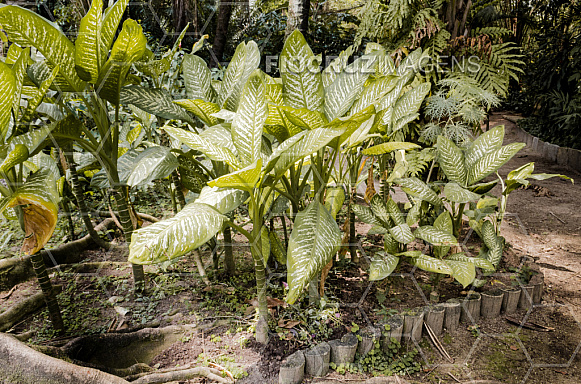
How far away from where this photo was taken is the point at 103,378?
0.90 meters

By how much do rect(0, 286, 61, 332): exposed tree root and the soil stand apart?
0.12 feet

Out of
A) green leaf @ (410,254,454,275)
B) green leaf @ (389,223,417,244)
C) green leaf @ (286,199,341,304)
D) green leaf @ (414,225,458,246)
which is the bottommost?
green leaf @ (410,254,454,275)

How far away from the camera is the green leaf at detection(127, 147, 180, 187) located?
3.02 ft

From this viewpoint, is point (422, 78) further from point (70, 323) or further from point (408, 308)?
point (70, 323)

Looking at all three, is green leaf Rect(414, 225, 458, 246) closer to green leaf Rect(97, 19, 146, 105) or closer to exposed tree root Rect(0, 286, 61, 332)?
green leaf Rect(97, 19, 146, 105)

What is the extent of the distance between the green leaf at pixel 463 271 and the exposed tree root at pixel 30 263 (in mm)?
1771

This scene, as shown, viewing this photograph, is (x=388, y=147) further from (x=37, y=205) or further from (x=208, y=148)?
(x=37, y=205)

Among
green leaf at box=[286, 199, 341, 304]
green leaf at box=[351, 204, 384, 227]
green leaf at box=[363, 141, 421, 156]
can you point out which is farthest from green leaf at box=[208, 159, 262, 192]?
green leaf at box=[351, 204, 384, 227]

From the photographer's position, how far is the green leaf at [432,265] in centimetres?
125

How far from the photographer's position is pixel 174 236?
766 millimetres

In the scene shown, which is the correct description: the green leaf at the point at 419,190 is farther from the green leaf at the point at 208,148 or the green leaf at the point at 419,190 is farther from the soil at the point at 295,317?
the green leaf at the point at 208,148

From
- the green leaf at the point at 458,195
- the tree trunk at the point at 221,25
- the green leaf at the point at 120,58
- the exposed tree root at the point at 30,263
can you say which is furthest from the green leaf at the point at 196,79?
the tree trunk at the point at 221,25

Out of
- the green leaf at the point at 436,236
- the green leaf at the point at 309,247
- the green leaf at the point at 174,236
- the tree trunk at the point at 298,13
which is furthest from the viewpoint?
the tree trunk at the point at 298,13

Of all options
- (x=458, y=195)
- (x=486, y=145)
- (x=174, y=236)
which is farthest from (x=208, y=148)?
(x=486, y=145)
